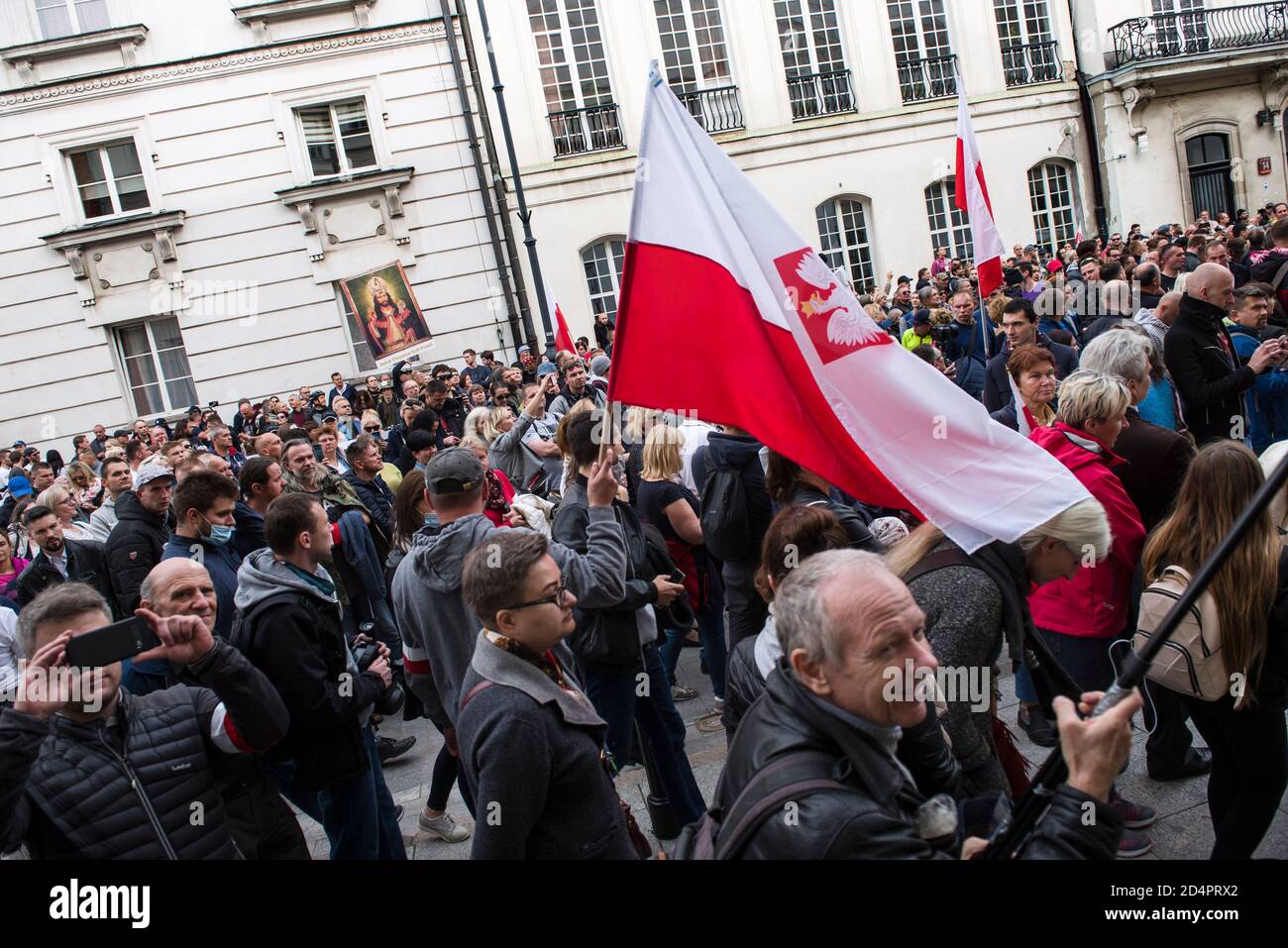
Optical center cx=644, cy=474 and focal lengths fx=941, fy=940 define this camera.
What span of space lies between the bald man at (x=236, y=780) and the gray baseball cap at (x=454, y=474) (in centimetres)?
85

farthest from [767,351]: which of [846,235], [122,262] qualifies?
[846,235]

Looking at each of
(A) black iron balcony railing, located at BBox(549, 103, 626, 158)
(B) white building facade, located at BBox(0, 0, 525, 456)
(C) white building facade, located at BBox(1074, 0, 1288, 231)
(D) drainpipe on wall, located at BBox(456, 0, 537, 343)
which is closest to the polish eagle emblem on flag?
(D) drainpipe on wall, located at BBox(456, 0, 537, 343)

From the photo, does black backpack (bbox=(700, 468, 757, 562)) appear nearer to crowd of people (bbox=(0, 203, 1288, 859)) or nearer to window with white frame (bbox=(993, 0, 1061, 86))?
crowd of people (bbox=(0, 203, 1288, 859))

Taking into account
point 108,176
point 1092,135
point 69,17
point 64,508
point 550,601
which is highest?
point 69,17

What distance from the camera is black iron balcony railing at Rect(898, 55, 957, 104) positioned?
20125 mm

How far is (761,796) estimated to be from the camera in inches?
68.8

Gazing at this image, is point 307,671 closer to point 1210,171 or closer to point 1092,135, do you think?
point 1092,135

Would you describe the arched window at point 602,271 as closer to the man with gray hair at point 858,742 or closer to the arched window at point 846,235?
the arched window at point 846,235

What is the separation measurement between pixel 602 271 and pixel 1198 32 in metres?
14.8

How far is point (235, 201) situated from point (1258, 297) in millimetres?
16035

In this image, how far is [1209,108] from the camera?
21.2 meters
